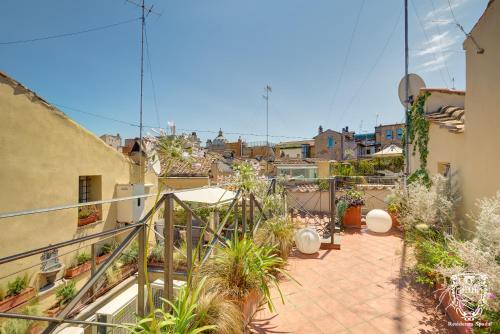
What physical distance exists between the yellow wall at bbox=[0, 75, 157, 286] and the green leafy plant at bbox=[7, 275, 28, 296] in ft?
0.47

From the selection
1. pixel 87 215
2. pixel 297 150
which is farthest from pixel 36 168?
pixel 297 150

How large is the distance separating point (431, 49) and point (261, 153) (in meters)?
28.5

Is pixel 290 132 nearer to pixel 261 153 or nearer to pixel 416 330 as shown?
pixel 261 153

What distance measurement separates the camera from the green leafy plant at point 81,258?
22.8ft

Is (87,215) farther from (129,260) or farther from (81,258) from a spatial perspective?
(129,260)

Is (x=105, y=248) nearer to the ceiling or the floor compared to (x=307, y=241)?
nearer to the floor

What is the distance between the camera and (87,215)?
24.5 feet

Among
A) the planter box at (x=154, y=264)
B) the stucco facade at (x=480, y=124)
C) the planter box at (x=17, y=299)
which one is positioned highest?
the stucco facade at (x=480, y=124)

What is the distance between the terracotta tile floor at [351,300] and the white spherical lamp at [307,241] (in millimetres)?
198

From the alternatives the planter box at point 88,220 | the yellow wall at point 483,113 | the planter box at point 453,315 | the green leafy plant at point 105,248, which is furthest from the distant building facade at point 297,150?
the planter box at point 453,315

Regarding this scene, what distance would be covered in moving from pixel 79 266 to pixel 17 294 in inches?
59.0

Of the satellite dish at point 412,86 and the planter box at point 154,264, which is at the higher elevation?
the satellite dish at point 412,86

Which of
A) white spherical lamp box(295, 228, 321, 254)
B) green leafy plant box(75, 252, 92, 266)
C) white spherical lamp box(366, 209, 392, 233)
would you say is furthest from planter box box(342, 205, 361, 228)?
green leafy plant box(75, 252, 92, 266)

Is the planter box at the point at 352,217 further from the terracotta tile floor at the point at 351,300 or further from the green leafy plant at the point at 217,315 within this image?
the green leafy plant at the point at 217,315
